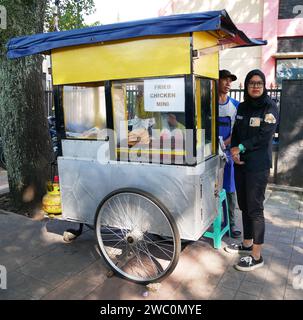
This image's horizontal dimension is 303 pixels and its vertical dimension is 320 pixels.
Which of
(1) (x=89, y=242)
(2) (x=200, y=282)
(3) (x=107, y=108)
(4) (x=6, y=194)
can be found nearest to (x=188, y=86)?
(3) (x=107, y=108)

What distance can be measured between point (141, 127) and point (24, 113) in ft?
6.65

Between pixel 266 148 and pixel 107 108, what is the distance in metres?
1.43

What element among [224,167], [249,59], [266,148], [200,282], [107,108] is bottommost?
[200,282]

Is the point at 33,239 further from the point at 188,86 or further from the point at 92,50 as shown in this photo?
the point at 188,86

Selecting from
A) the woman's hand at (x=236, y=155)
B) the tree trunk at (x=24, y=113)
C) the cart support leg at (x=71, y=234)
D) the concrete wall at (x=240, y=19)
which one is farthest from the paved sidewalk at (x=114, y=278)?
the concrete wall at (x=240, y=19)

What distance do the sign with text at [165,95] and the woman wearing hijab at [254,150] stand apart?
72cm

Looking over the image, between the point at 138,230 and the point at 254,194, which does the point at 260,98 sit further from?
the point at 138,230

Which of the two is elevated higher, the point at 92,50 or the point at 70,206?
the point at 92,50

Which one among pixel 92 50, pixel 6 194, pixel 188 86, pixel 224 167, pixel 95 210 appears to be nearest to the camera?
pixel 188 86

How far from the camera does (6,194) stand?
5477mm

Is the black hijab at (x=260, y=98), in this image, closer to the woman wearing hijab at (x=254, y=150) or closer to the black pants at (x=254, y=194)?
the woman wearing hijab at (x=254, y=150)

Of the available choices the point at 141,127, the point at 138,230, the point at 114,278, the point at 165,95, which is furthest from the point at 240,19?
the point at 114,278

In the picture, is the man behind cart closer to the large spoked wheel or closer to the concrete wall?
the large spoked wheel

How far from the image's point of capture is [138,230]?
310 cm
